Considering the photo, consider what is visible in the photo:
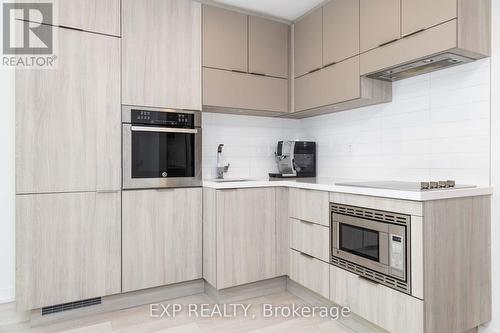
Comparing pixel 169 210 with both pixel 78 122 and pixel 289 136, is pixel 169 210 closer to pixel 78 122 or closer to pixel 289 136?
pixel 78 122

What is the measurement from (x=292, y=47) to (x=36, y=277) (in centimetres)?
287

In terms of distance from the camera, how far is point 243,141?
3287mm

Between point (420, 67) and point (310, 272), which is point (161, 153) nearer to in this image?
point (310, 272)

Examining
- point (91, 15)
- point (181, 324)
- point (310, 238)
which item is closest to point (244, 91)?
point (91, 15)

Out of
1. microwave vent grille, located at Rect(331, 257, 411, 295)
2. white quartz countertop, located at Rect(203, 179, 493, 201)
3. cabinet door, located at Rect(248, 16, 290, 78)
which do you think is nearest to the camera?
white quartz countertop, located at Rect(203, 179, 493, 201)

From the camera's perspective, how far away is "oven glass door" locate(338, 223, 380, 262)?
1.94 meters

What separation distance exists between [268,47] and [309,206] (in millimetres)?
1579

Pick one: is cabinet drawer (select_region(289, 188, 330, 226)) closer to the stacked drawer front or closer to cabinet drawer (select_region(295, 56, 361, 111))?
the stacked drawer front

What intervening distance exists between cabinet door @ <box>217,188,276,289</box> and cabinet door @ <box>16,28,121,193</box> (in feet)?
2.87

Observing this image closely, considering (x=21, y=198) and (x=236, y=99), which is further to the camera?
(x=236, y=99)

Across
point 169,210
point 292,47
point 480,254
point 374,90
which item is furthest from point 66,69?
point 480,254

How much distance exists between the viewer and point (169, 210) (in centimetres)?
259

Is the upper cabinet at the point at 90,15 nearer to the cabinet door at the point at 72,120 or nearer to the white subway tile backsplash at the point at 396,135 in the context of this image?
the cabinet door at the point at 72,120

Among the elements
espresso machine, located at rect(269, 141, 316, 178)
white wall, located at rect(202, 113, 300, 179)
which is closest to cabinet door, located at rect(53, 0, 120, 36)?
white wall, located at rect(202, 113, 300, 179)
